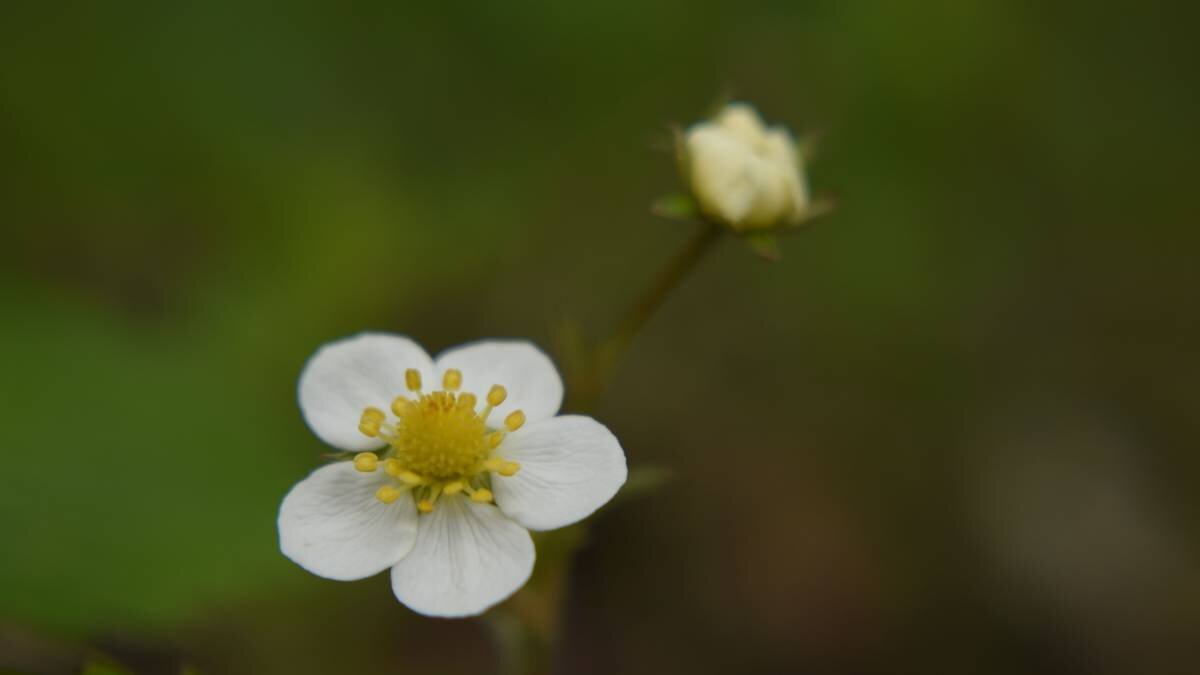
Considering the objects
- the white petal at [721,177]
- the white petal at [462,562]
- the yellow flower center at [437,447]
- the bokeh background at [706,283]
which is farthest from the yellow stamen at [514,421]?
the bokeh background at [706,283]

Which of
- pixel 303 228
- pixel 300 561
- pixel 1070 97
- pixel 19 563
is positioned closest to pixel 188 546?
pixel 19 563

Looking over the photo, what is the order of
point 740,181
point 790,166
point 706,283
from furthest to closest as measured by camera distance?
point 706,283, point 790,166, point 740,181

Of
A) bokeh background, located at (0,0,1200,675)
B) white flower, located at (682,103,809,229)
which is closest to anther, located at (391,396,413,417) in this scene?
white flower, located at (682,103,809,229)

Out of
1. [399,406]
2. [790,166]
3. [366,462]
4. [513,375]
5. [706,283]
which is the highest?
[706,283]

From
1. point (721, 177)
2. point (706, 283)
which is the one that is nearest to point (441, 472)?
point (721, 177)

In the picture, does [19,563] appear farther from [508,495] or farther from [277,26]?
[277,26]

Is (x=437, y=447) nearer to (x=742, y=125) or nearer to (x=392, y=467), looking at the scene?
(x=392, y=467)
